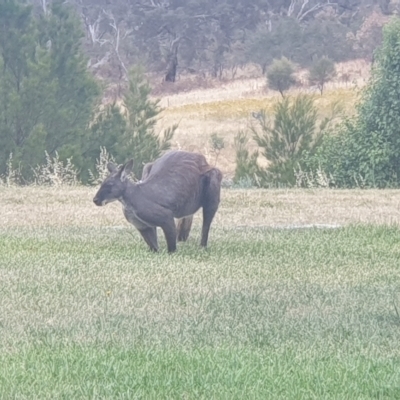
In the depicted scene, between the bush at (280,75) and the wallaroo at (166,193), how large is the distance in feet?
117

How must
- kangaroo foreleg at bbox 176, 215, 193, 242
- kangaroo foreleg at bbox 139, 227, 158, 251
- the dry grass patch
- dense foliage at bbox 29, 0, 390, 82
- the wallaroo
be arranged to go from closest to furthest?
the wallaroo, kangaroo foreleg at bbox 139, 227, 158, 251, kangaroo foreleg at bbox 176, 215, 193, 242, the dry grass patch, dense foliage at bbox 29, 0, 390, 82

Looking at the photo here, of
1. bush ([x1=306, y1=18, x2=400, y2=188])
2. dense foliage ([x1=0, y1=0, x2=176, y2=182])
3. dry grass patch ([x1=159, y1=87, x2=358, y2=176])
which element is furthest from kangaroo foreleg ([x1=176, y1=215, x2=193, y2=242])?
dry grass patch ([x1=159, y1=87, x2=358, y2=176])

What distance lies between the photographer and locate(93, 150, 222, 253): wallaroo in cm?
1066

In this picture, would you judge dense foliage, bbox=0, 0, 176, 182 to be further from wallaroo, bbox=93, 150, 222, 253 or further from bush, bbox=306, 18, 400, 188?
wallaroo, bbox=93, 150, 222, 253

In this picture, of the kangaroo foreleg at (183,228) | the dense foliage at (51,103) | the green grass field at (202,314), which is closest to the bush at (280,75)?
the dense foliage at (51,103)

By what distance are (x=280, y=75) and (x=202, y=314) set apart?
40280 mm

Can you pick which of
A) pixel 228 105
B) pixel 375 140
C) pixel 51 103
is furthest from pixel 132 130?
pixel 228 105

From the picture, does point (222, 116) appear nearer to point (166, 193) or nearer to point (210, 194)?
point (210, 194)

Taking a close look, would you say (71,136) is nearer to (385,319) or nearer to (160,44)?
(385,319)

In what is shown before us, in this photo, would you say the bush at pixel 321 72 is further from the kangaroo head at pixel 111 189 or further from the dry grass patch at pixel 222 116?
the kangaroo head at pixel 111 189

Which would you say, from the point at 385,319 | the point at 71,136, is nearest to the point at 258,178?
the point at 71,136

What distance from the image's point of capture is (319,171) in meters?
20.9

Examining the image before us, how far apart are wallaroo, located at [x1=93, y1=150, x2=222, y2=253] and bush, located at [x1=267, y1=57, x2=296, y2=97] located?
35743 mm

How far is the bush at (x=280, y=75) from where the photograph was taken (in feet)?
154
